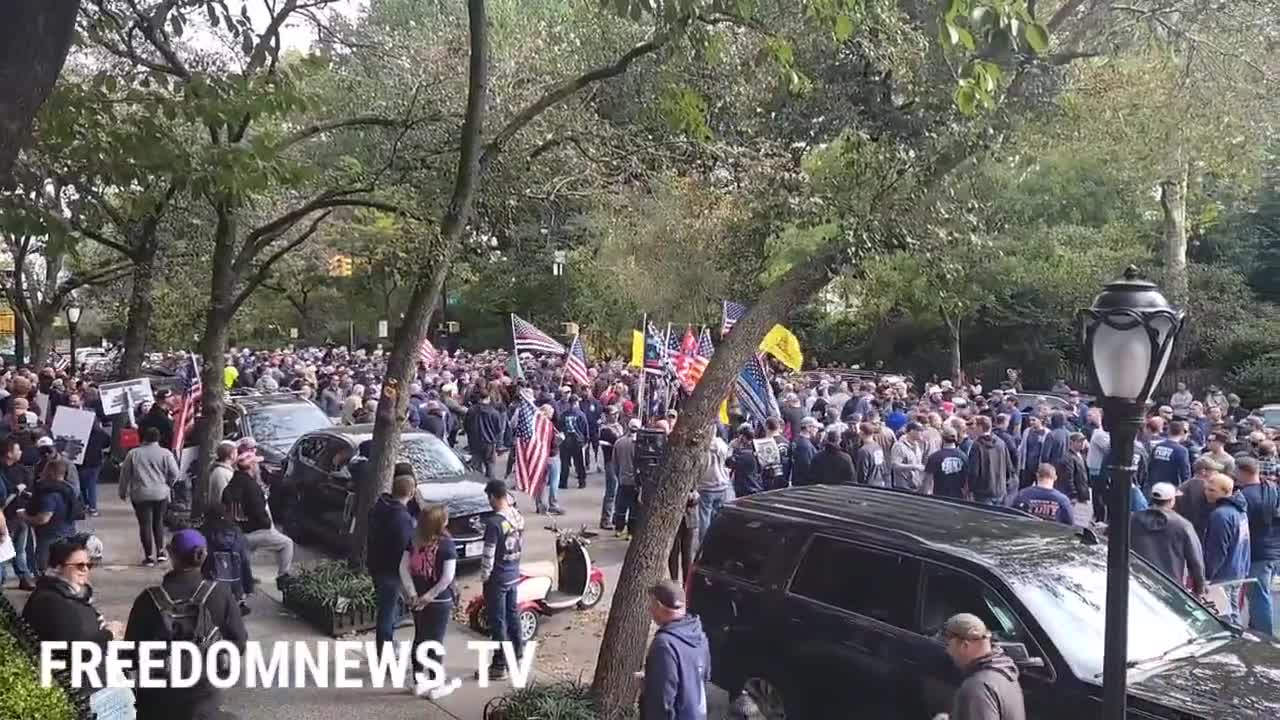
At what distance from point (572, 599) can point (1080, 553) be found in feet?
17.8

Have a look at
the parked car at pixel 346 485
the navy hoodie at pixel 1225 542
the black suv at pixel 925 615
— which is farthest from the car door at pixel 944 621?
the parked car at pixel 346 485

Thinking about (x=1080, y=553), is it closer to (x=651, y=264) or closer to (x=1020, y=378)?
(x=651, y=264)

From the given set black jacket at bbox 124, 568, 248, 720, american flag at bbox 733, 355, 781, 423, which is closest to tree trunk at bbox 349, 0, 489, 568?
black jacket at bbox 124, 568, 248, 720

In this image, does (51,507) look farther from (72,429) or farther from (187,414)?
(187,414)

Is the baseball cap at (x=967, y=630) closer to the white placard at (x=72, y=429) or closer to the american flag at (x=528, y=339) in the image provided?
the white placard at (x=72, y=429)

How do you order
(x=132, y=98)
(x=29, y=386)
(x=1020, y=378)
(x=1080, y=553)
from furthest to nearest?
(x=1020, y=378)
(x=29, y=386)
(x=132, y=98)
(x=1080, y=553)

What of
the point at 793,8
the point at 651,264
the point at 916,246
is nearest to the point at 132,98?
the point at 793,8

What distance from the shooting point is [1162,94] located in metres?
14.4

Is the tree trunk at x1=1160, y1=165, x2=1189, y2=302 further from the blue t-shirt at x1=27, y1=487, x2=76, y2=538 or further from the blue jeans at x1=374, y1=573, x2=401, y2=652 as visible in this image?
the blue t-shirt at x1=27, y1=487, x2=76, y2=538

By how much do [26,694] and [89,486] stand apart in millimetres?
12848

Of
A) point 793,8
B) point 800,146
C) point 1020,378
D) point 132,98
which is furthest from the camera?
point 1020,378

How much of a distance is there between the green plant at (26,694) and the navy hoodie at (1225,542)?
28.9 ft

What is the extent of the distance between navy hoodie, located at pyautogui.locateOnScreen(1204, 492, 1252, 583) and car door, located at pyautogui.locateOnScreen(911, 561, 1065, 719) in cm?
416

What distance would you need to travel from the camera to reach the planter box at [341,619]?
10.1 meters
